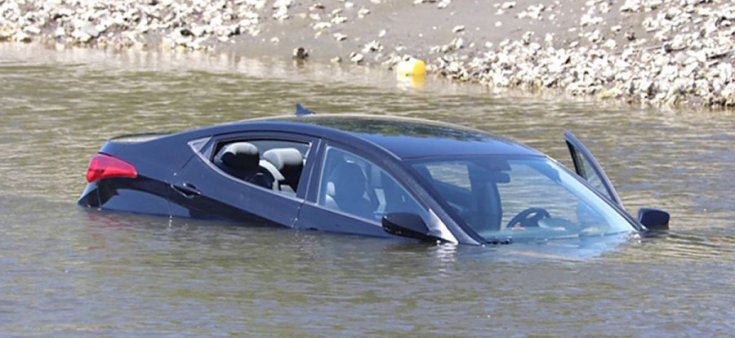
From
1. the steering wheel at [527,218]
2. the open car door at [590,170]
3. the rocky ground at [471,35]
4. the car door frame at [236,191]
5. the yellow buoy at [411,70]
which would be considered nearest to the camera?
the steering wheel at [527,218]

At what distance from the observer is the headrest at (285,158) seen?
33.9 ft

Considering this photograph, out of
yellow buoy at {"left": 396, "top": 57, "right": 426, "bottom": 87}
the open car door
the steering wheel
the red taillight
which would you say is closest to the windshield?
the steering wheel

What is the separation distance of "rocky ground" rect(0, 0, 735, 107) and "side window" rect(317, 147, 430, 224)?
45.9ft

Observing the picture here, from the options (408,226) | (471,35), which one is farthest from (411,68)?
(408,226)

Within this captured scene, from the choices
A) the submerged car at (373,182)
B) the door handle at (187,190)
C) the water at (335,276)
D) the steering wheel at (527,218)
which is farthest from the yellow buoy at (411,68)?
the steering wheel at (527,218)

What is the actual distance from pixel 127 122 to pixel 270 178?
9883 millimetres

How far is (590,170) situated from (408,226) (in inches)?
78.7

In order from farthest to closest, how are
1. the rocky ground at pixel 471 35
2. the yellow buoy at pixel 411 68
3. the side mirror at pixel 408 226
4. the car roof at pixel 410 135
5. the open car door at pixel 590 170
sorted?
the yellow buoy at pixel 411 68
the rocky ground at pixel 471 35
the open car door at pixel 590 170
the car roof at pixel 410 135
the side mirror at pixel 408 226

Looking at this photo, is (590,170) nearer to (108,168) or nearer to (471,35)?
(108,168)

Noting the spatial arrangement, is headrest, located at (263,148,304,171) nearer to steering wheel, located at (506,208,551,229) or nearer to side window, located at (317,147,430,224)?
side window, located at (317,147,430,224)

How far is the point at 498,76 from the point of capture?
88.0ft

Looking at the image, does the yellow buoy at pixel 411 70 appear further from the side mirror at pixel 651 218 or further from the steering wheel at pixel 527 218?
the steering wheel at pixel 527 218

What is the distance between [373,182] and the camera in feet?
31.9

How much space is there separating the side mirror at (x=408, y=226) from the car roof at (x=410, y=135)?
0.40 m
